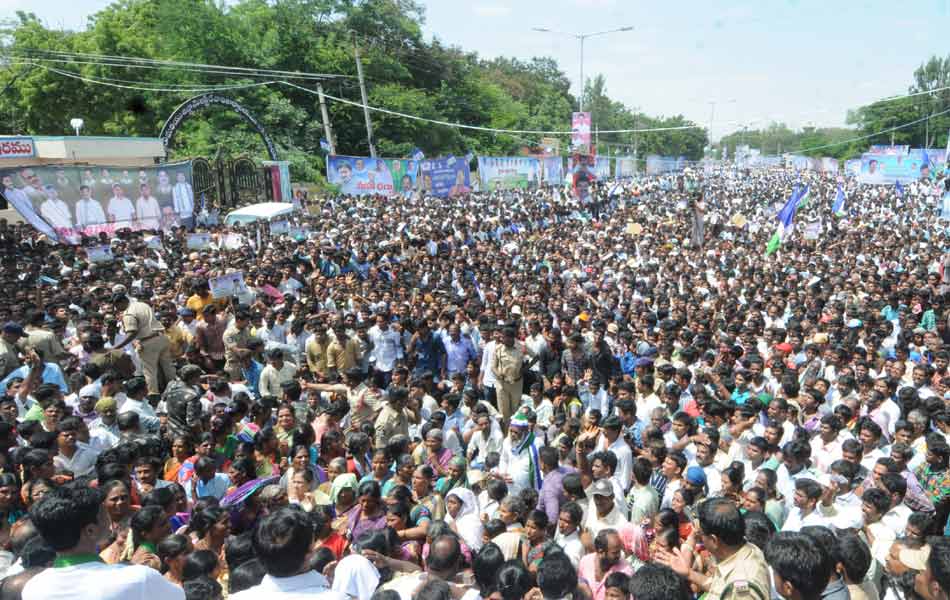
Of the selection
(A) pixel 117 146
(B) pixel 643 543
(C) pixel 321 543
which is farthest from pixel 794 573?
(A) pixel 117 146

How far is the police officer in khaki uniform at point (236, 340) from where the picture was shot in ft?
22.9

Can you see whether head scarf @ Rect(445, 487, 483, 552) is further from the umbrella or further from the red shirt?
the umbrella

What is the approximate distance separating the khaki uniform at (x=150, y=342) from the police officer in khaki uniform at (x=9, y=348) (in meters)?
0.88

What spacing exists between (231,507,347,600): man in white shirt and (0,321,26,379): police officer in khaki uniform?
483 centimetres

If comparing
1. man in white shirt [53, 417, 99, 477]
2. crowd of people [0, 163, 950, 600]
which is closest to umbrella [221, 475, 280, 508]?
crowd of people [0, 163, 950, 600]

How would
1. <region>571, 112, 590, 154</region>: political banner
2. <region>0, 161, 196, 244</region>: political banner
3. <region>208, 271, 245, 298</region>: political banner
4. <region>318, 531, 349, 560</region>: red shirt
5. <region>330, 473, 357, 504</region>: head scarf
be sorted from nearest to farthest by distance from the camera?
<region>318, 531, 349, 560</region>: red shirt
<region>330, 473, 357, 504</region>: head scarf
<region>208, 271, 245, 298</region>: political banner
<region>0, 161, 196, 244</region>: political banner
<region>571, 112, 590, 154</region>: political banner

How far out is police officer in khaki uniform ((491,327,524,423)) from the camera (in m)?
6.92

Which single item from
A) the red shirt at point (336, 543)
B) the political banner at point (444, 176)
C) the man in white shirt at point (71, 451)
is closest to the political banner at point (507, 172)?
the political banner at point (444, 176)

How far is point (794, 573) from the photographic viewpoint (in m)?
2.50

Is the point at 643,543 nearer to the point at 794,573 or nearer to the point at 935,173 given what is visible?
the point at 794,573

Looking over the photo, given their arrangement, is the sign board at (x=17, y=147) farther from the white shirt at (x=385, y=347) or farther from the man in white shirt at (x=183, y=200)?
the white shirt at (x=385, y=347)

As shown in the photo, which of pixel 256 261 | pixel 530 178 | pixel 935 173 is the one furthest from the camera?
pixel 530 178

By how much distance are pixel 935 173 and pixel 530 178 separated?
17276mm

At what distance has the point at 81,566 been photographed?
2.20 metres
